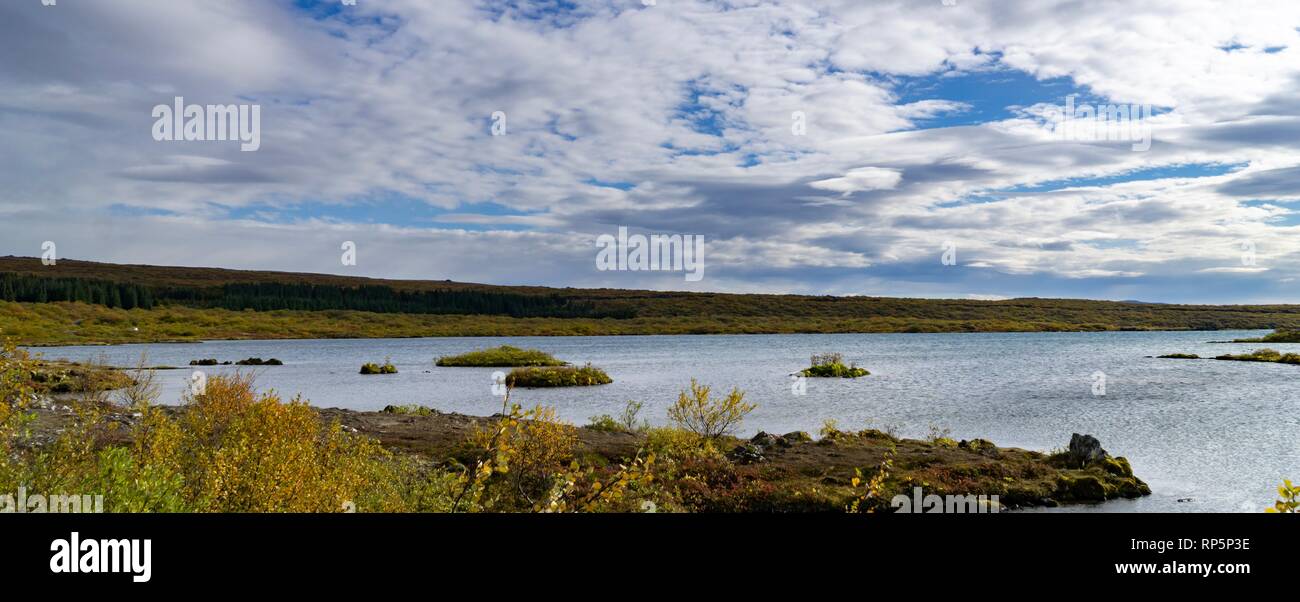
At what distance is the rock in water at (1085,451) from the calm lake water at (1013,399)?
1524 millimetres

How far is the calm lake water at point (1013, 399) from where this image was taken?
21797mm

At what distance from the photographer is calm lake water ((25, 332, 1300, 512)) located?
71.5 ft

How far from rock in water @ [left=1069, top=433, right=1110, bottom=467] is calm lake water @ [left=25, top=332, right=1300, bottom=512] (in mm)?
1524

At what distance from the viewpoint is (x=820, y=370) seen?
5462 cm

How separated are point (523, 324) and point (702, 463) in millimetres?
162150

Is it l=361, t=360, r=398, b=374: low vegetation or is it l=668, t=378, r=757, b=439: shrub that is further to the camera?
l=361, t=360, r=398, b=374: low vegetation

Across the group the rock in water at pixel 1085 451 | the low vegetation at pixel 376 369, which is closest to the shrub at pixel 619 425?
the rock in water at pixel 1085 451

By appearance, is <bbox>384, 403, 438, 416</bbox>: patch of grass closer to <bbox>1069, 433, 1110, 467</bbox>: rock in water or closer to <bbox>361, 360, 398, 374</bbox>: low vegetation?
<bbox>1069, 433, 1110, 467</bbox>: rock in water

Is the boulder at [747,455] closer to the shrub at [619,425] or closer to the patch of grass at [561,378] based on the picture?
the shrub at [619,425]

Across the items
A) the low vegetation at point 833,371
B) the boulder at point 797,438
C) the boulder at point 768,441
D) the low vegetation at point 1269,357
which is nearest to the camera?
the boulder at point 768,441

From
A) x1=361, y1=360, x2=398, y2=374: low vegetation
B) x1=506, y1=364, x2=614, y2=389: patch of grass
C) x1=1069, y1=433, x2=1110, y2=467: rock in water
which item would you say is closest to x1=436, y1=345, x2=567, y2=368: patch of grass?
x1=361, y1=360, x2=398, y2=374: low vegetation

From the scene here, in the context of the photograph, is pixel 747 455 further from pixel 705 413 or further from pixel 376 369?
pixel 376 369
